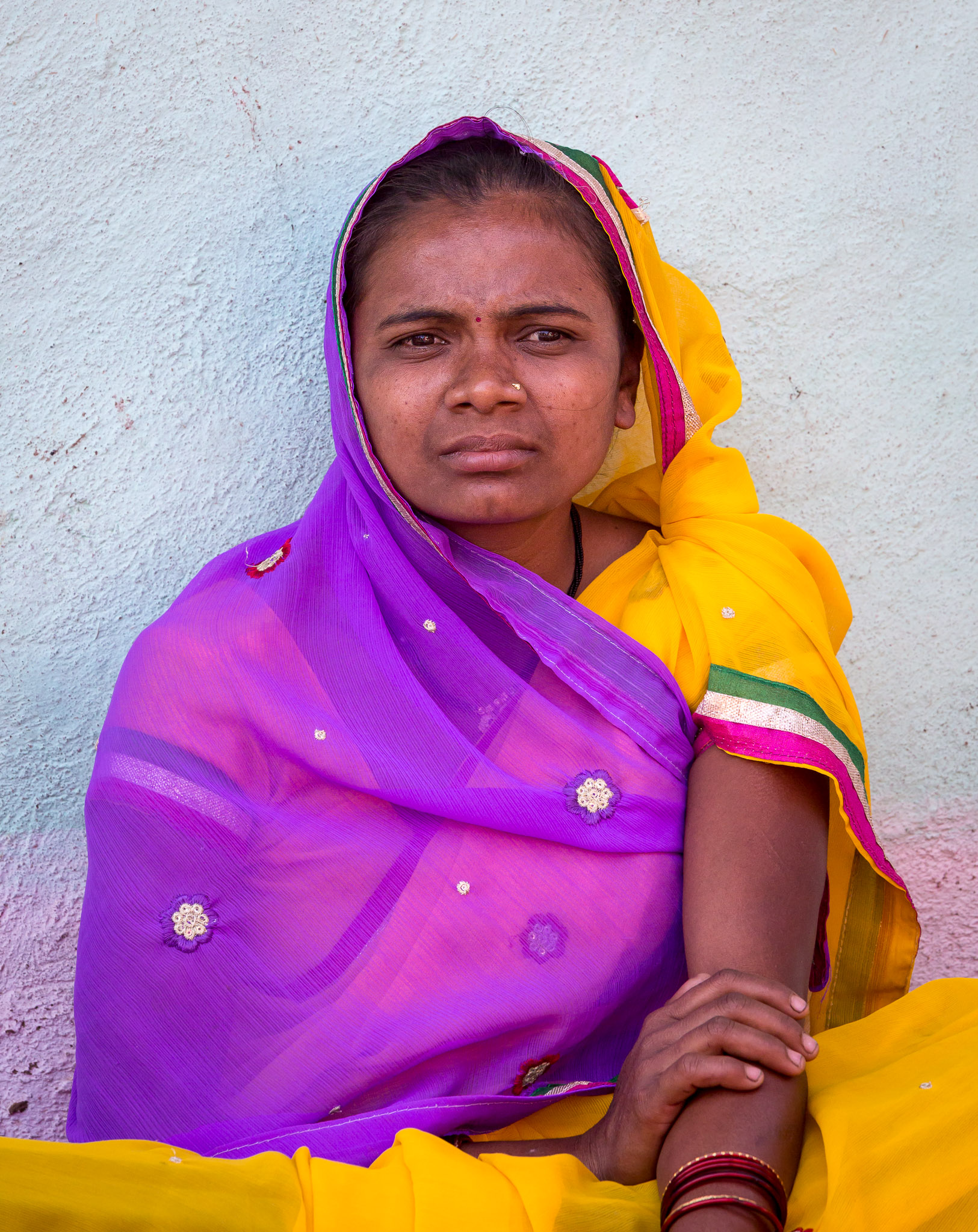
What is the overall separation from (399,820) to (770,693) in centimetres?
58

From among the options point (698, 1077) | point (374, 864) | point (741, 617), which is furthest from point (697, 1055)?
point (741, 617)

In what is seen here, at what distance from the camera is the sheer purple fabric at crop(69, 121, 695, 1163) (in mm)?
1536

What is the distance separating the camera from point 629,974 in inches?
62.6

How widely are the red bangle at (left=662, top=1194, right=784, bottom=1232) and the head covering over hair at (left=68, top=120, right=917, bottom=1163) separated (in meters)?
0.33

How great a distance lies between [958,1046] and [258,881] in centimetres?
98

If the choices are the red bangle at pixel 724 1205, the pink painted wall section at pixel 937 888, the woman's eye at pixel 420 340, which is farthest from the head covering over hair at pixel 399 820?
the pink painted wall section at pixel 937 888

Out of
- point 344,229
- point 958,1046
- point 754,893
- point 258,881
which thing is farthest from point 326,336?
point 958,1046

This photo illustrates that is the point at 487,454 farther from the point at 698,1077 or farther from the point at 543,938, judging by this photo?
the point at 698,1077

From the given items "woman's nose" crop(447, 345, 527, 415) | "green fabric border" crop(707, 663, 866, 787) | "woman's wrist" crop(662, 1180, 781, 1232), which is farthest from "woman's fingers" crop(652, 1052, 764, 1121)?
"woman's nose" crop(447, 345, 527, 415)

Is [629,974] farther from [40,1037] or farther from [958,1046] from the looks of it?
[40,1037]

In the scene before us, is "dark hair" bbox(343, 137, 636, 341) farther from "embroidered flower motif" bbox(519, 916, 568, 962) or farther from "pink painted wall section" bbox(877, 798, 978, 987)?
"pink painted wall section" bbox(877, 798, 978, 987)

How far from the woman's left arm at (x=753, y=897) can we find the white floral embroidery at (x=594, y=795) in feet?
0.42

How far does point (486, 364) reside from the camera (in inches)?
64.3

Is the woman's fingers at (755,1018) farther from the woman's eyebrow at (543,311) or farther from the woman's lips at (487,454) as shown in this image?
the woman's eyebrow at (543,311)
